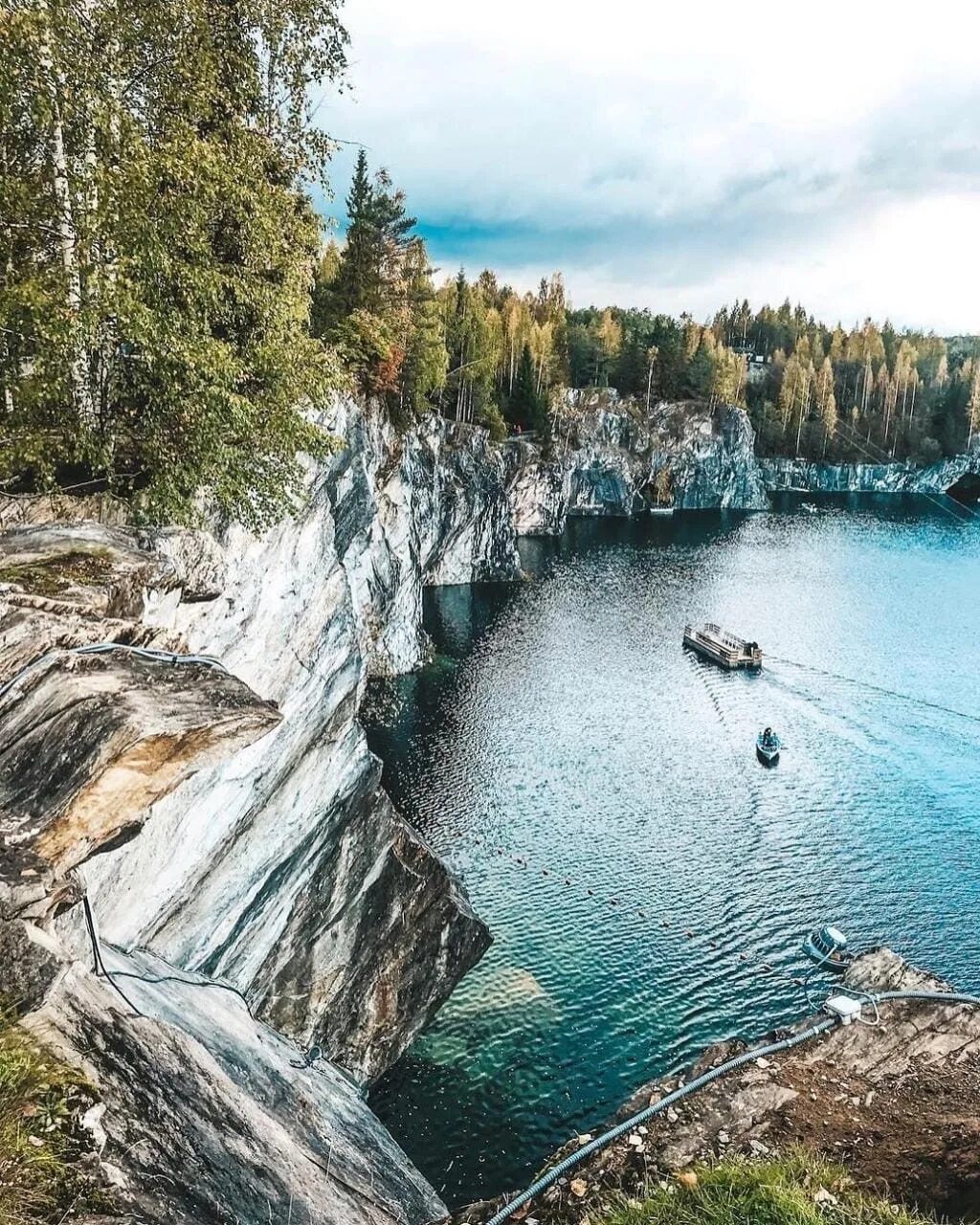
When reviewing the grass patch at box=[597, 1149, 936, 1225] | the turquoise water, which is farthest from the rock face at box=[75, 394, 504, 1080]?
the grass patch at box=[597, 1149, 936, 1225]

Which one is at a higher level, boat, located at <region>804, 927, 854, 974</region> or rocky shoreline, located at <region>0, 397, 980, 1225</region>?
rocky shoreline, located at <region>0, 397, 980, 1225</region>

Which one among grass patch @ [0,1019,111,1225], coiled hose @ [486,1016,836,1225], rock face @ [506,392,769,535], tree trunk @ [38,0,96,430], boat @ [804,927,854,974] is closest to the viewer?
grass patch @ [0,1019,111,1225]

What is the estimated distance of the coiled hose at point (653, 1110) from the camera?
8631 mm

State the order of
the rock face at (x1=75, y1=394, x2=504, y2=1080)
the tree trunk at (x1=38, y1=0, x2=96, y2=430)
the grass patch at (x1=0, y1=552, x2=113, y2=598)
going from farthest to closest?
the rock face at (x1=75, y1=394, x2=504, y2=1080) < the tree trunk at (x1=38, y1=0, x2=96, y2=430) < the grass patch at (x1=0, y1=552, x2=113, y2=598)

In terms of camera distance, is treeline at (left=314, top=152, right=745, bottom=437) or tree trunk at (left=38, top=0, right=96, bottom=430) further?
treeline at (left=314, top=152, right=745, bottom=437)

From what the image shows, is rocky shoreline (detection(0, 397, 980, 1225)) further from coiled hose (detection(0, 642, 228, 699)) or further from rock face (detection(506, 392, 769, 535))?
rock face (detection(506, 392, 769, 535))

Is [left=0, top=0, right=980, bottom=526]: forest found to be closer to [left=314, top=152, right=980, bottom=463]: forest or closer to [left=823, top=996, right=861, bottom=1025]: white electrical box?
[left=823, top=996, right=861, bottom=1025]: white electrical box

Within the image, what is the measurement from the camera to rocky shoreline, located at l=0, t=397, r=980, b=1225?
798 centimetres

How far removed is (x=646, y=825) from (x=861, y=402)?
15064 centimetres

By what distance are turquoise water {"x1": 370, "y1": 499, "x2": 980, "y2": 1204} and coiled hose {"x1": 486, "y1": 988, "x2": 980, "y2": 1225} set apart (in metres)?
11.6

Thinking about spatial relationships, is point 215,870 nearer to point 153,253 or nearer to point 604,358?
point 153,253

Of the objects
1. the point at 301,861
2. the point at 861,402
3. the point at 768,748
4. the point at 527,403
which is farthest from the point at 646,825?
the point at 861,402

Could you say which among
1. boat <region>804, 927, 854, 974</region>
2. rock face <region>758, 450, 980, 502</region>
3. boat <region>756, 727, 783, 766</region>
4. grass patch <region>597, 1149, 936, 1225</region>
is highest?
rock face <region>758, 450, 980, 502</region>

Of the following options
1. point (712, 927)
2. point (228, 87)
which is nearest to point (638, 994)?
point (712, 927)
